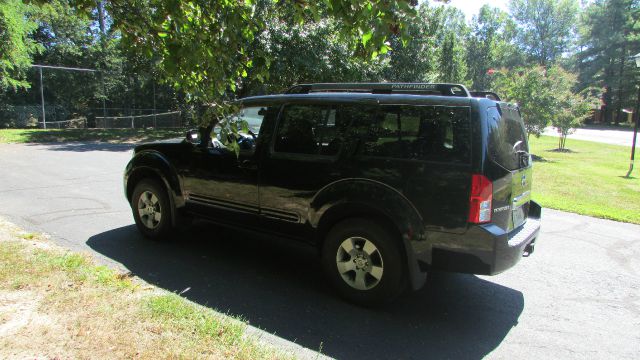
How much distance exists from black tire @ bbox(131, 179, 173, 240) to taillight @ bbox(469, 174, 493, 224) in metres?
3.60

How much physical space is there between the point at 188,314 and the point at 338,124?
84.0 inches

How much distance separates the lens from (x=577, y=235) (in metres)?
6.69

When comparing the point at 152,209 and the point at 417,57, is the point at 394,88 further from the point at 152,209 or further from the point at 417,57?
the point at 417,57

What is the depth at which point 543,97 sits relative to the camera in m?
19.4

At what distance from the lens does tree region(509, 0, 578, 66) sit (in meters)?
71.8

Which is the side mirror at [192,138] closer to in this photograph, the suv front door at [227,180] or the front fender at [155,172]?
the suv front door at [227,180]

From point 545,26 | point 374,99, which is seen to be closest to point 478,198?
point 374,99

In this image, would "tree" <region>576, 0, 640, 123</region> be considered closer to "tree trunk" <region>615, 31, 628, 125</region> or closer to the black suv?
"tree trunk" <region>615, 31, 628, 125</region>

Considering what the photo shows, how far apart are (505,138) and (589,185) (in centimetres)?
1038

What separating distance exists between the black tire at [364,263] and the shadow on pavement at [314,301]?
0.16 metres

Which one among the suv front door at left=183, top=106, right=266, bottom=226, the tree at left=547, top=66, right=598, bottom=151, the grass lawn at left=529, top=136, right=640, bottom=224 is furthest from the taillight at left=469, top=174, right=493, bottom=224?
the tree at left=547, top=66, right=598, bottom=151

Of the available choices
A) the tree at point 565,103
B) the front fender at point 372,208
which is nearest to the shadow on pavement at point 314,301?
the front fender at point 372,208

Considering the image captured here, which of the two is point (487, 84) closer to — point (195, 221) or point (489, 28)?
point (489, 28)

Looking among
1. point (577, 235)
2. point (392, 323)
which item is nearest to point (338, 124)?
point (392, 323)
